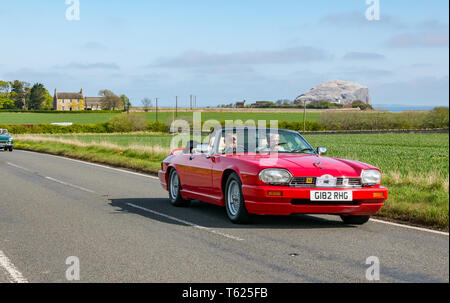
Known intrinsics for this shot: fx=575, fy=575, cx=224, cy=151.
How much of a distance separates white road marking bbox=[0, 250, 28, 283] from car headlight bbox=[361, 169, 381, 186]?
4.85 meters

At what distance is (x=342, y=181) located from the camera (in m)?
8.18

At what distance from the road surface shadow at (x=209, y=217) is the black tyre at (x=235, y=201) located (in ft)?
0.38

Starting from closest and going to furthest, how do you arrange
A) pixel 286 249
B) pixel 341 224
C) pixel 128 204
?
pixel 286 249 → pixel 341 224 → pixel 128 204

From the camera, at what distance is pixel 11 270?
5.88m

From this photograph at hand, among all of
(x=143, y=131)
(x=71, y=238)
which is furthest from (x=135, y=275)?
(x=143, y=131)

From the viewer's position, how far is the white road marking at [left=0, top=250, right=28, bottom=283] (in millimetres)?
5496

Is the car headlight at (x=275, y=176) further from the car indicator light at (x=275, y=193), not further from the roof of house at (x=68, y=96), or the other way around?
the roof of house at (x=68, y=96)

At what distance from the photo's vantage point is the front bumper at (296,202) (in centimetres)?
803

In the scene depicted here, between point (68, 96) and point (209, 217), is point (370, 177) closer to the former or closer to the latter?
point (209, 217)

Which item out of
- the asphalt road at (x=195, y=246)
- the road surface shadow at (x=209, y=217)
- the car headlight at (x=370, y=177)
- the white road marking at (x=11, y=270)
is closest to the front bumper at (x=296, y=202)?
the car headlight at (x=370, y=177)

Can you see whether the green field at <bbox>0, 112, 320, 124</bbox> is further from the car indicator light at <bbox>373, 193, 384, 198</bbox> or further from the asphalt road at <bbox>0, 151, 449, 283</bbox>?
the car indicator light at <bbox>373, 193, 384, 198</bbox>

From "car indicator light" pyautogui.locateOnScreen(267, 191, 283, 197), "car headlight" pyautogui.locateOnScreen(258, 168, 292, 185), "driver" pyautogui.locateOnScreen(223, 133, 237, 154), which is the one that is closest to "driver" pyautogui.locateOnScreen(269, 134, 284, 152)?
"driver" pyautogui.locateOnScreen(223, 133, 237, 154)
